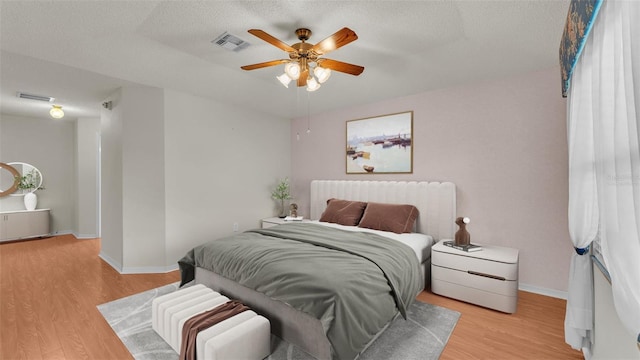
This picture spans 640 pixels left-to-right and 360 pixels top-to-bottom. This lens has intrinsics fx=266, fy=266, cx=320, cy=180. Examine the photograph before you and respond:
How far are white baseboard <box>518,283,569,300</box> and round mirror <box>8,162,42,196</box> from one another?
8.57 metres

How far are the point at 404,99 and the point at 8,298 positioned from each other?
204 inches

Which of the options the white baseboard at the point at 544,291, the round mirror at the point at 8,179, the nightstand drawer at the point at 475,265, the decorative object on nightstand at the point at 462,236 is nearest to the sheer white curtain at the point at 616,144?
the nightstand drawer at the point at 475,265

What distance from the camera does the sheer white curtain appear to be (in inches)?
33.3

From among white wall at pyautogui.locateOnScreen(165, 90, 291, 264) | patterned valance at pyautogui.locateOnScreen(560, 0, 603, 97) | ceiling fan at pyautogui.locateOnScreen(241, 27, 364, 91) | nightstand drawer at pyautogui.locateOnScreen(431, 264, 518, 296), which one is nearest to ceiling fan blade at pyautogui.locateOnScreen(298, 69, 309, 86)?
ceiling fan at pyautogui.locateOnScreen(241, 27, 364, 91)

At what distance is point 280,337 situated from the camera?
82.4 inches

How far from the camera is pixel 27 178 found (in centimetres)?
541

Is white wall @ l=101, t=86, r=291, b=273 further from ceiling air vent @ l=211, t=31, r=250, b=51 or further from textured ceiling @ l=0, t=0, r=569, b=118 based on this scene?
ceiling air vent @ l=211, t=31, r=250, b=51

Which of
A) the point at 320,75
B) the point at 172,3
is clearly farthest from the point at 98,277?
the point at 320,75

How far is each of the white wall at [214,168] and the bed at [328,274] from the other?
1.18 metres

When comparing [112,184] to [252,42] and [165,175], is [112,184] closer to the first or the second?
[165,175]

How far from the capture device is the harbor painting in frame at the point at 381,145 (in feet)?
Answer: 12.6

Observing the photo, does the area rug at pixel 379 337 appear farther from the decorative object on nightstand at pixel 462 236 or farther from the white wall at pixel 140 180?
the white wall at pixel 140 180

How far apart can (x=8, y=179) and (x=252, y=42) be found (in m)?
6.39

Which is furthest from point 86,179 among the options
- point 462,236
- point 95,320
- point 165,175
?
point 462,236
